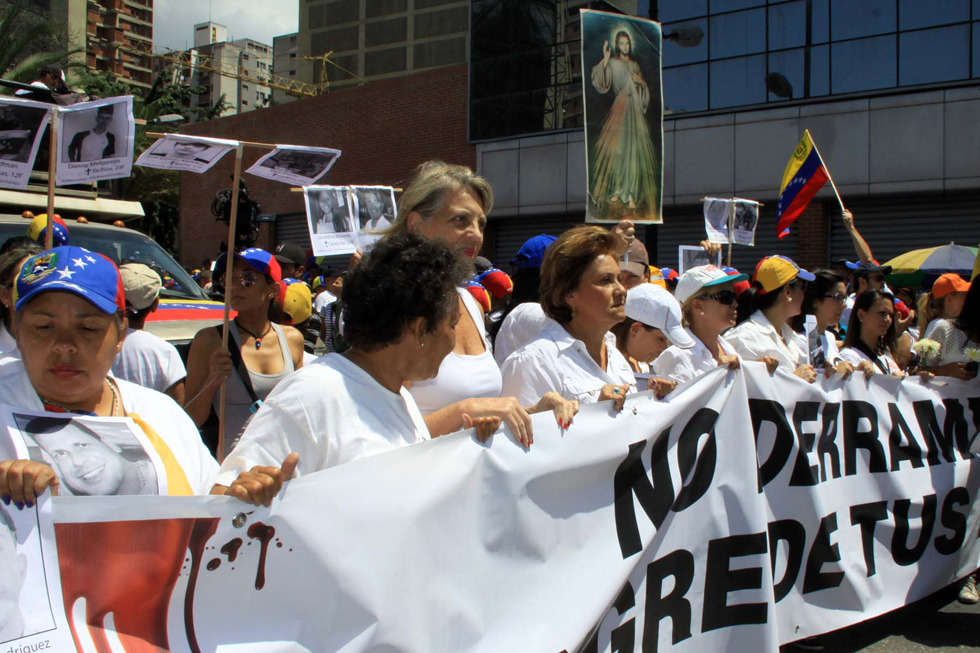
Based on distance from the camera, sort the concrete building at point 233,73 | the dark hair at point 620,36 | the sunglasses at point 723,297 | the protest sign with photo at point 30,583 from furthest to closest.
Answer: the concrete building at point 233,73, the dark hair at point 620,36, the sunglasses at point 723,297, the protest sign with photo at point 30,583

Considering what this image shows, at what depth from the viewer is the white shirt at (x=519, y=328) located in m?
3.69

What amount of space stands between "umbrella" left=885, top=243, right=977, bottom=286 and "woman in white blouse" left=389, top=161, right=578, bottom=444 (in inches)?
428

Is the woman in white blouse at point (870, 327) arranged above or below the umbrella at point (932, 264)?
below

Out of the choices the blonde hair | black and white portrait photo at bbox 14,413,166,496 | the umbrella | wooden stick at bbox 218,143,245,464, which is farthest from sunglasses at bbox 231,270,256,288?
the umbrella

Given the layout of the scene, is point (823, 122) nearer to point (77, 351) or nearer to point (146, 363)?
point (146, 363)

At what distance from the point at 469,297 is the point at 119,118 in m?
1.98

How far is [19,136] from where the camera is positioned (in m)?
3.83

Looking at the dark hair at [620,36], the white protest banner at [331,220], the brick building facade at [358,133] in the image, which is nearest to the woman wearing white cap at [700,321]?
the white protest banner at [331,220]

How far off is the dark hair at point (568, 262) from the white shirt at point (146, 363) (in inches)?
60.7

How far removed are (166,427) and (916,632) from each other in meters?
3.84

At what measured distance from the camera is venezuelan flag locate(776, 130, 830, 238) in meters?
10.1

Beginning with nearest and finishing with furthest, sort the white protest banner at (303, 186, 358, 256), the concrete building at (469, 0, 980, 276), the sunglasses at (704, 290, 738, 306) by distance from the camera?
the sunglasses at (704, 290, 738, 306)
the white protest banner at (303, 186, 358, 256)
the concrete building at (469, 0, 980, 276)

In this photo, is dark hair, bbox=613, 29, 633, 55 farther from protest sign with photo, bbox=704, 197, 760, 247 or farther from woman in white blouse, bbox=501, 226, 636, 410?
woman in white blouse, bbox=501, 226, 636, 410

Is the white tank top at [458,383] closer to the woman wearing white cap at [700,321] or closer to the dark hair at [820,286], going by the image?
the woman wearing white cap at [700,321]
